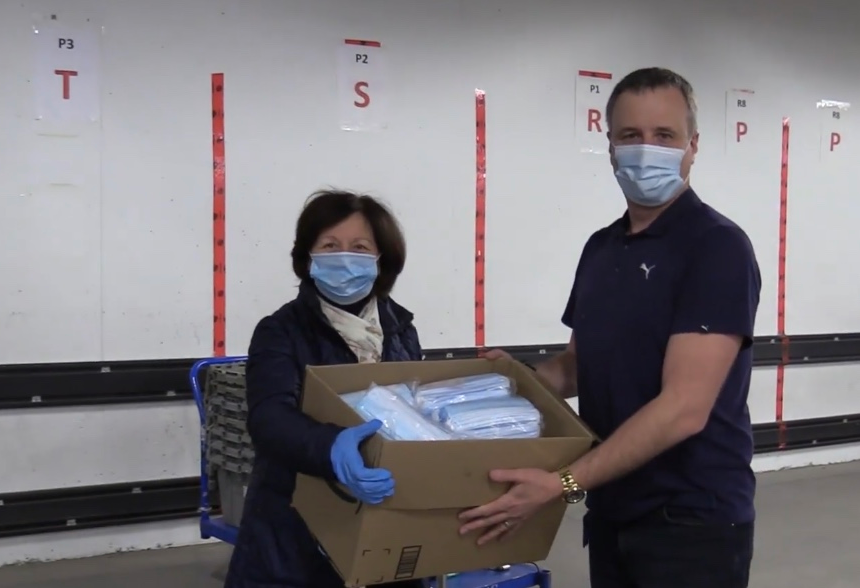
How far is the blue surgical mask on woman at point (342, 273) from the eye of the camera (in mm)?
1520

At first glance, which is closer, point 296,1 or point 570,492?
point 570,492

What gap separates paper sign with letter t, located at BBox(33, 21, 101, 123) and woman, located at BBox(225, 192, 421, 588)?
1.76 metres

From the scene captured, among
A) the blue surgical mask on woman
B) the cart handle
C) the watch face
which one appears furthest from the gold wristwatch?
the cart handle

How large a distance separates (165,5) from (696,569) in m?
2.68

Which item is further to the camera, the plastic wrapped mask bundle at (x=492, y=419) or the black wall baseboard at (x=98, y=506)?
the black wall baseboard at (x=98, y=506)

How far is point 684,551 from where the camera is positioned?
1.30 m

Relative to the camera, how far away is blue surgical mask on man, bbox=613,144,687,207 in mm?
1383

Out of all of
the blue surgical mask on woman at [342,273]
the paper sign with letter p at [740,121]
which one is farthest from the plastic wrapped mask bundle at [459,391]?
the paper sign with letter p at [740,121]

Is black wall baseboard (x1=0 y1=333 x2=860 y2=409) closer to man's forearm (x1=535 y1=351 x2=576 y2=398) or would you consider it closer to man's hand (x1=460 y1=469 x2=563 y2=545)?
man's forearm (x1=535 y1=351 x2=576 y2=398)

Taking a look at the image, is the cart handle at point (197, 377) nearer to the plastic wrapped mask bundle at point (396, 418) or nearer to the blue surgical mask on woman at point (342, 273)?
the blue surgical mask on woman at point (342, 273)

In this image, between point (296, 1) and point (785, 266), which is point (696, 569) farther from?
point (785, 266)

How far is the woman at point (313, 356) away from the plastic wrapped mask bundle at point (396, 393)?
0.07 m

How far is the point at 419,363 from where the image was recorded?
1.43 meters

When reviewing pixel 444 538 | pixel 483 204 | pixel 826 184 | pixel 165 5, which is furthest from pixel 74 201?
pixel 826 184
